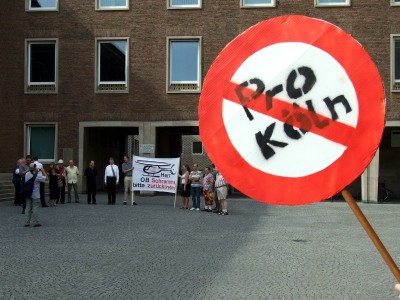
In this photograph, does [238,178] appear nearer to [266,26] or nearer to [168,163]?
[266,26]

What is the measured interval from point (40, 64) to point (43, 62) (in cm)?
19

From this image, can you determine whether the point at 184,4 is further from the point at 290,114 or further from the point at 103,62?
the point at 290,114

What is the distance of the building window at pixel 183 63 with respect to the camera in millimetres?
29125

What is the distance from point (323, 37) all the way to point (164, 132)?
30.0 m

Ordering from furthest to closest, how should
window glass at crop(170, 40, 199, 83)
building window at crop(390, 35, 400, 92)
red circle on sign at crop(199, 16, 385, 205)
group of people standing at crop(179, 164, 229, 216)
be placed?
window glass at crop(170, 40, 199, 83)
building window at crop(390, 35, 400, 92)
group of people standing at crop(179, 164, 229, 216)
red circle on sign at crop(199, 16, 385, 205)

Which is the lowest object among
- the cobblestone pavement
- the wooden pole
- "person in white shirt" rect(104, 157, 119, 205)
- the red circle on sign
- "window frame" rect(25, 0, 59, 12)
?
the cobblestone pavement

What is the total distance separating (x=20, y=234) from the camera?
520 inches

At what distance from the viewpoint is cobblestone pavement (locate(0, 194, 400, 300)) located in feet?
23.9

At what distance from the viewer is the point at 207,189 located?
20.6 m

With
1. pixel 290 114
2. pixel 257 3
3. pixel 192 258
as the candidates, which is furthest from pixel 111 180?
pixel 290 114

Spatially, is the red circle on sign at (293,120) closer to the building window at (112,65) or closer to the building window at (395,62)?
the building window at (395,62)

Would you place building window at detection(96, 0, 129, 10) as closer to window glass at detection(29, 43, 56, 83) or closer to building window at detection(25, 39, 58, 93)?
building window at detection(25, 39, 58, 93)

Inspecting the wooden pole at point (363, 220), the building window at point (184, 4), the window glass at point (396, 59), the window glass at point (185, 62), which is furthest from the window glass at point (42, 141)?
the wooden pole at point (363, 220)

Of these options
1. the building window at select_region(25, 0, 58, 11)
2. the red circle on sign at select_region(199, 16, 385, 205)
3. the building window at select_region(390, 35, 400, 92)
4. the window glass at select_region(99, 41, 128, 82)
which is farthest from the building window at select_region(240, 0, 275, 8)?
the red circle on sign at select_region(199, 16, 385, 205)
